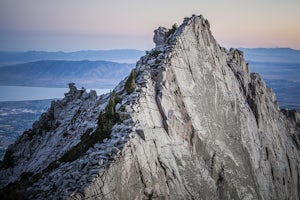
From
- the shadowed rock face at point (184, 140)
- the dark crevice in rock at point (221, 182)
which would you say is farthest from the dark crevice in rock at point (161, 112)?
the dark crevice in rock at point (221, 182)

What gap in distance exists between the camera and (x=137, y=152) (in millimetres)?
27500

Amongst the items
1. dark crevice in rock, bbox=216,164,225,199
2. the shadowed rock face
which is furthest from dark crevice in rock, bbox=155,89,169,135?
dark crevice in rock, bbox=216,164,225,199

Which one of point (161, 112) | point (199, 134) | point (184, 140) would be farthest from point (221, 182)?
point (161, 112)

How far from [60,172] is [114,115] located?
24.2 feet

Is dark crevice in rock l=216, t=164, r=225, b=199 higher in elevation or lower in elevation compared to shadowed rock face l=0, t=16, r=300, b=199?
lower

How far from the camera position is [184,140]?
34531 millimetres

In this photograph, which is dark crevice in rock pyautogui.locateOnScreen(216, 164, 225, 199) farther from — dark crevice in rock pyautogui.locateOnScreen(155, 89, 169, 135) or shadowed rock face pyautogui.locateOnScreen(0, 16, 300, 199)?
dark crevice in rock pyautogui.locateOnScreen(155, 89, 169, 135)

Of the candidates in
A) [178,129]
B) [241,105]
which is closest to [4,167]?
[178,129]

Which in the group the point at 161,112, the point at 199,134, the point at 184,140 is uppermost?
the point at 161,112

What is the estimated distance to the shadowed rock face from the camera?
26016mm

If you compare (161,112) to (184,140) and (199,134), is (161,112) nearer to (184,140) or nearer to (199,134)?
(184,140)

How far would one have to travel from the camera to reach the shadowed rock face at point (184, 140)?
Answer: 26016 mm

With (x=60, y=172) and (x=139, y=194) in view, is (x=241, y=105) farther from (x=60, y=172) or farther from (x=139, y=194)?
(x=60, y=172)

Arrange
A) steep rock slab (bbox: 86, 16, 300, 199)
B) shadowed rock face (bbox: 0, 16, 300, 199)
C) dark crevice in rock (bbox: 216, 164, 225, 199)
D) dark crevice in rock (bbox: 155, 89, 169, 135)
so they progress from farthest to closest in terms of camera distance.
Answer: dark crevice in rock (bbox: 216, 164, 225, 199)
dark crevice in rock (bbox: 155, 89, 169, 135)
steep rock slab (bbox: 86, 16, 300, 199)
shadowed rock face (bbox: 0, 16, 300, 199)
